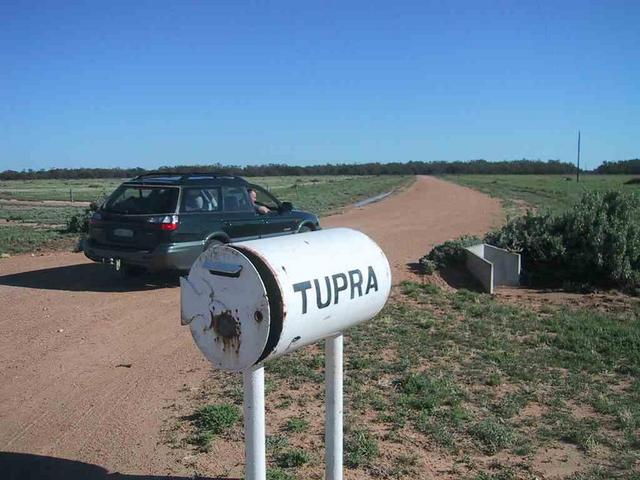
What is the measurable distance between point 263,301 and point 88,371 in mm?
3749

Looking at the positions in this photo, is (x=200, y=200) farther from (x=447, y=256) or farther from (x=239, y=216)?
(x=447, y=256)

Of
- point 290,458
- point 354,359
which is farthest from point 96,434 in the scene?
point 354,359

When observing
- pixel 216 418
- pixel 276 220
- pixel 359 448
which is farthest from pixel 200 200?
pixel 359 448

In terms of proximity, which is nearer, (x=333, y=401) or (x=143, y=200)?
(x=333, y=401)

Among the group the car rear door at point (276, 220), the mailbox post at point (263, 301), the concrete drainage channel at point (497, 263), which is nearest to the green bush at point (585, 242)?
the concrete drainage channel at point (497, 263)

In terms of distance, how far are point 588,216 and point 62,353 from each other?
922 centimetres

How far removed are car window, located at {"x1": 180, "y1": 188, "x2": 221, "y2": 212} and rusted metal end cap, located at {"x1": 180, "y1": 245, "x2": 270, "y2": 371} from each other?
6.60m

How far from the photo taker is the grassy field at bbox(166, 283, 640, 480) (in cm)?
429

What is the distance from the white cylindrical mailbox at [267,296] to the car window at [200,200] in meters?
6.56

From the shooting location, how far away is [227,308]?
3053mm

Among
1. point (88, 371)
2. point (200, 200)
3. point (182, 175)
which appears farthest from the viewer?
point (182, 175)

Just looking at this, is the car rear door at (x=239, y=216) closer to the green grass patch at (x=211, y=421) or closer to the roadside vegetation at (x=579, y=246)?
the roadside vegetation at (x=579, y=246)

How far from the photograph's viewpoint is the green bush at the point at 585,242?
11.4 meters

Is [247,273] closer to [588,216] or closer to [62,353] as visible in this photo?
[62,353]
